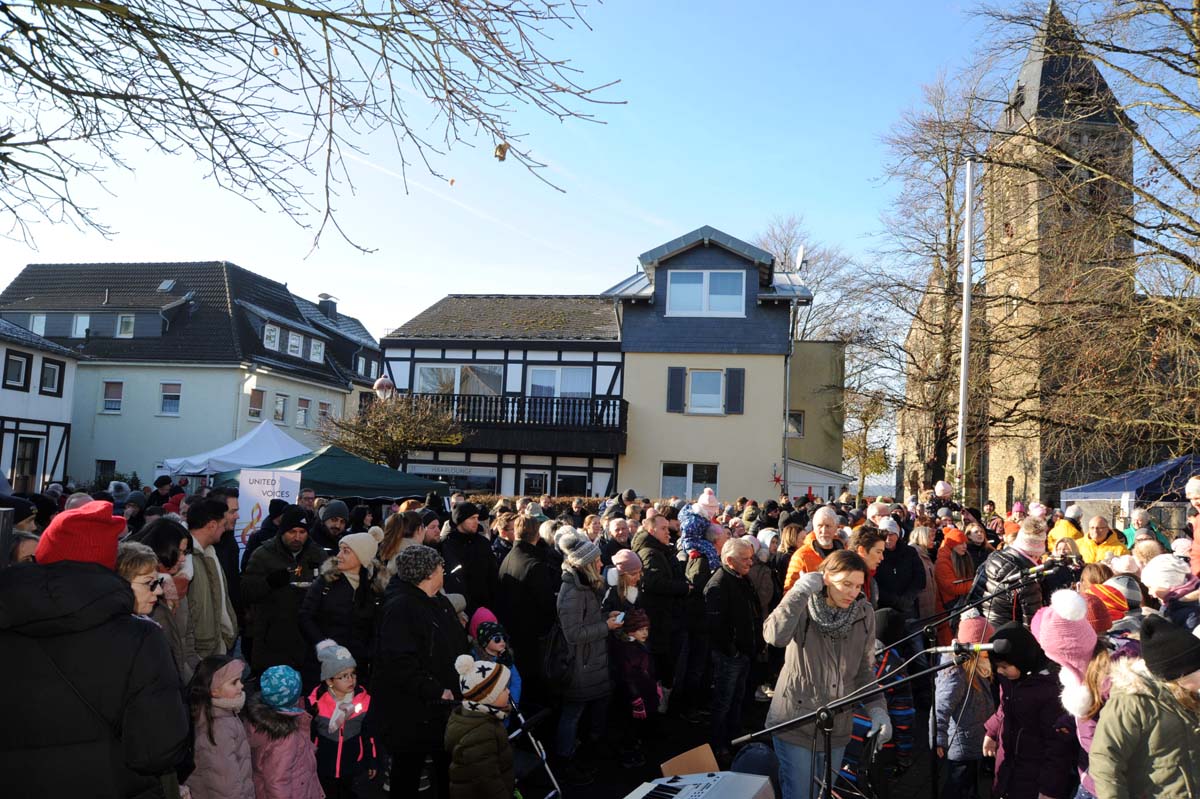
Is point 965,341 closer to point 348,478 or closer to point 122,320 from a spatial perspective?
point 348,478

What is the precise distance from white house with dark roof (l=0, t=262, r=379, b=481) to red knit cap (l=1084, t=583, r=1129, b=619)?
97.7 ft

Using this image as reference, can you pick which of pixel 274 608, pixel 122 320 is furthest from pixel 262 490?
pixel 122 320

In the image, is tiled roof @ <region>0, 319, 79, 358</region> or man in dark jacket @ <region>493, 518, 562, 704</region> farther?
tiled roof @ <region>0, 319, 79, 358</region>

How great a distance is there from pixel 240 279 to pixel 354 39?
35.2 metres

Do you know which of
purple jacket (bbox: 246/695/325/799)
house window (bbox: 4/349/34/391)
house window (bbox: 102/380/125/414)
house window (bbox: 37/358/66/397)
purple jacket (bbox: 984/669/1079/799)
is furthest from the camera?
house window (bbox: 102/380/125/414)

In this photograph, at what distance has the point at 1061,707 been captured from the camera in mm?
4613

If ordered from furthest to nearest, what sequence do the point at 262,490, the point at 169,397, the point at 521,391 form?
the point at 169,397 → the point at 521,391 → the point at 262,490

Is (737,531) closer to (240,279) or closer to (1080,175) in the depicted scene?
(1080,175)

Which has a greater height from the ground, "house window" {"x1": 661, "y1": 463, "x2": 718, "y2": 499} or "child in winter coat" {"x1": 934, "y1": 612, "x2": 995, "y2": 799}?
"house window" {"x1": 661, "y1": 463, "x2": 718, "y2": 499}

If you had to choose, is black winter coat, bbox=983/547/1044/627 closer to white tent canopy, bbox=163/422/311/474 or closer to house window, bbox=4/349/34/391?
white tent canopy, bbox=163/422/311/474

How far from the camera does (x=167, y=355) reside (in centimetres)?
3244

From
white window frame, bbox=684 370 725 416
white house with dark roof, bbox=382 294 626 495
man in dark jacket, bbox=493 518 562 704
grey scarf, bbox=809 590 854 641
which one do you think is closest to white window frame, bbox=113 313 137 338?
white house with dark roof, bbox=382 294 626 495

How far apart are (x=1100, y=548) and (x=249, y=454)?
1371cm

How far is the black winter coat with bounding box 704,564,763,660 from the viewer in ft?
22.0
